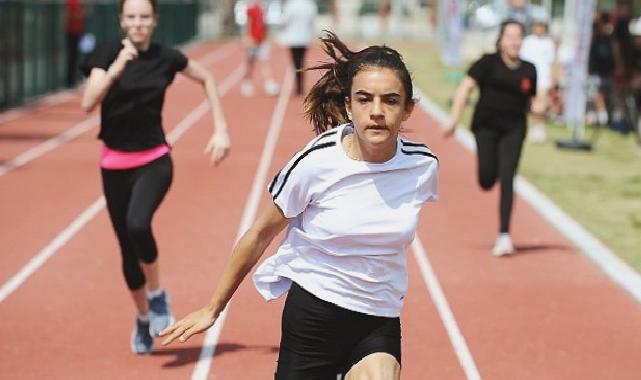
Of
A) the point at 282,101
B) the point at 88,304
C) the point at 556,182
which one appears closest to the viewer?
the point at 88,304

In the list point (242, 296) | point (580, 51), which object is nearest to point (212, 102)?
point (242, 296)

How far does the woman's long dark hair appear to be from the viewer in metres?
4.60

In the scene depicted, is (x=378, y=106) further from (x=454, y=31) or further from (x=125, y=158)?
(x=454, y=31)

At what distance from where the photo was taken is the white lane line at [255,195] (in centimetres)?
767

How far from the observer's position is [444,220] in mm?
A: 13086

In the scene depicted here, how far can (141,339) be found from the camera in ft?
25.5

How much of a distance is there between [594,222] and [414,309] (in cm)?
435

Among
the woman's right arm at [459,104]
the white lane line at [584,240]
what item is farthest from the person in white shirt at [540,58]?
the woman's right arm at [459,104]

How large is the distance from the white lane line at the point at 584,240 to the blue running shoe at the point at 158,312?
242 cm

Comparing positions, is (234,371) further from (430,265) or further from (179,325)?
(430,265)

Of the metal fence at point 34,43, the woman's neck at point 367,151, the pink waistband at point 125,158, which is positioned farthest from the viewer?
the metal fence at point 34,43

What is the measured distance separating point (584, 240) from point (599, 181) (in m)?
4.49

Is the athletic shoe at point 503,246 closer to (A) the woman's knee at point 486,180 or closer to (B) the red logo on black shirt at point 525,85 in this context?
(A) the woman's knee at point 486,180

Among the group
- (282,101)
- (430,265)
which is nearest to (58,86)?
(282,101)
